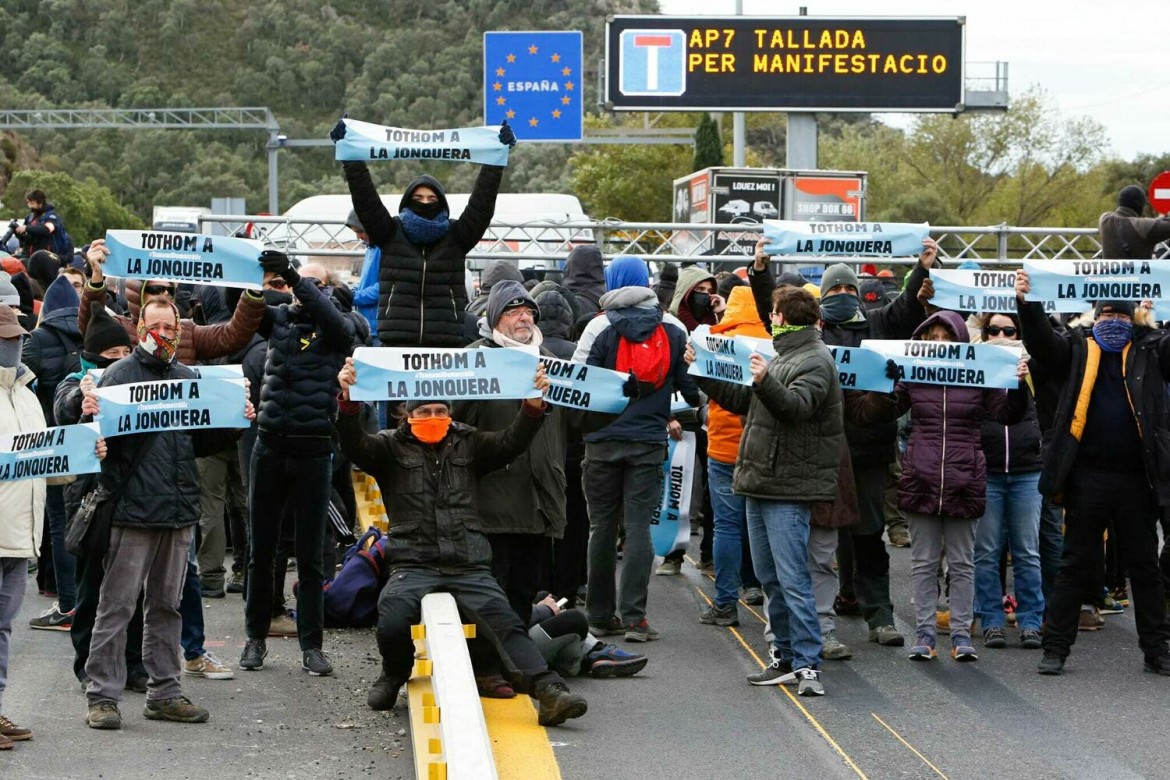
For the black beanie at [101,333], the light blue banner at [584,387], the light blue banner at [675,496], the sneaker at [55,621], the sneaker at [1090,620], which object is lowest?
the sneaker at [1090,620]

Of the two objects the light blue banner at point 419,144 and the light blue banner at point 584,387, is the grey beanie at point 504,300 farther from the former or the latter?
the light blue banner at point 419,144

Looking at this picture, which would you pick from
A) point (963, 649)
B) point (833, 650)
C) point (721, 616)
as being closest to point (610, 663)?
point (833, 650)

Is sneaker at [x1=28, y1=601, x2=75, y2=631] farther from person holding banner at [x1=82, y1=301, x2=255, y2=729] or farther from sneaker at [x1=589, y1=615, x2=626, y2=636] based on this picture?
sneaker at [x1=589, y1=615, x2=626, y2=636]

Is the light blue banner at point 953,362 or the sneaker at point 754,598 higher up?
the light blue banner at point 953,362

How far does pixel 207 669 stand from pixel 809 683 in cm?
333

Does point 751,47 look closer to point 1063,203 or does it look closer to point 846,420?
point 846,420

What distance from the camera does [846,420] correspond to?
1051 cm

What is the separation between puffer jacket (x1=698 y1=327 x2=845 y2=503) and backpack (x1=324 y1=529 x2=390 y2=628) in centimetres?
243

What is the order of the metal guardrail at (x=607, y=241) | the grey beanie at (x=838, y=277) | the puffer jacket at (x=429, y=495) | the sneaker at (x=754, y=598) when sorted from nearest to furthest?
1. the puffer jacket at (x=429, y=495)
2. the grey beanie at (x=838, y=277)
3. the sneaker at (x=754, y=598)
4. the metal guardrail at (x=607, y=241)

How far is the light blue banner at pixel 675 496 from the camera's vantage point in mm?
12211

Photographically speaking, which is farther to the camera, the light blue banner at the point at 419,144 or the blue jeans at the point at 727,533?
the blue jeans at the point at 727,533

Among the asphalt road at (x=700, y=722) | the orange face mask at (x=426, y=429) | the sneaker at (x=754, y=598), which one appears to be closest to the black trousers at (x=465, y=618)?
the asphalt road at (x=700, y=722)

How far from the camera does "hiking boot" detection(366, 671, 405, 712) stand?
8.44m

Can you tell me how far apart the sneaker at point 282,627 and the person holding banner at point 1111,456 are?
4.62 meters
